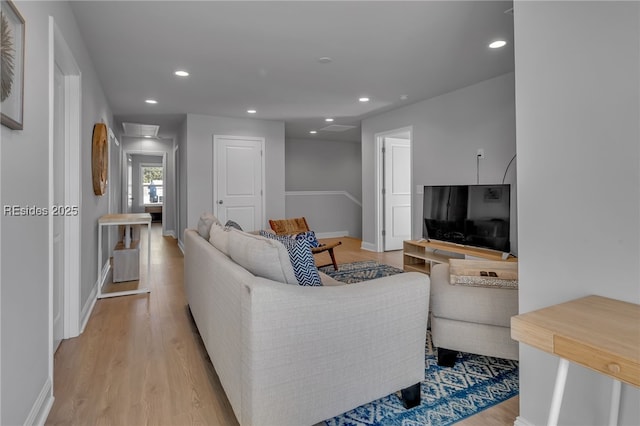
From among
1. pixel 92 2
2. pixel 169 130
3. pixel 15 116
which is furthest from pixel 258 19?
pixel 169 130

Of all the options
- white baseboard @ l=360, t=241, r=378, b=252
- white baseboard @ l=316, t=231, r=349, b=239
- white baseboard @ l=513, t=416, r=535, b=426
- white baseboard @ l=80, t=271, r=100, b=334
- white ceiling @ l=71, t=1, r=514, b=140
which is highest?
white ceiling @ l=71, t=1, r=514, b=140

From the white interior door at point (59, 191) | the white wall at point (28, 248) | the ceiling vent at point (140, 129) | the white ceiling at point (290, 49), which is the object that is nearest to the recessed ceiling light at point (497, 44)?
the white ceiling at point (290, 49)

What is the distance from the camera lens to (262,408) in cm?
131

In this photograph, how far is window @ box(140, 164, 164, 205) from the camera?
13.3 metres

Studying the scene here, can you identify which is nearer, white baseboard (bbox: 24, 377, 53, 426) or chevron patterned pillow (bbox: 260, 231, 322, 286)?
white baseboard (bbox: 24, 377, 53, 426)

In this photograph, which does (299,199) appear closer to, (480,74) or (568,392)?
(480,74)

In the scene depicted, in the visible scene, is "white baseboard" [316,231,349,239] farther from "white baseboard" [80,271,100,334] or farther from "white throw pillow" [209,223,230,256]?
"white throw pillow" [209,223,230,256]

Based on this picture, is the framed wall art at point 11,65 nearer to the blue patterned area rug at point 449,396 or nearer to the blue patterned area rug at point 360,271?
the blue patterned area rug at point 449,396

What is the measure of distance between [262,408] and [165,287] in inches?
124

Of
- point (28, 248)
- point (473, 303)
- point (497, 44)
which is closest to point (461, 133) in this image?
point (497, 44)

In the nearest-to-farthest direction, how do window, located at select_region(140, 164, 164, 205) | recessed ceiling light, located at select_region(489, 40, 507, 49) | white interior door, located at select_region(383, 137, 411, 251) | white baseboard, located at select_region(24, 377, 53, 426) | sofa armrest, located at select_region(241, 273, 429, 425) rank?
sofa armrest, located at select_region(241, 273, 429, 425) < white baseboard, located at select_region(24, 377, 53, 426) < recessed ceiling light, located at select_region(489, 40, 507, 49) < white interior door, located at select_region(383, 137, 411, 251) < window, located at select_region(140, 164, 164, 205)

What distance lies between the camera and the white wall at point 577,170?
1205 mm

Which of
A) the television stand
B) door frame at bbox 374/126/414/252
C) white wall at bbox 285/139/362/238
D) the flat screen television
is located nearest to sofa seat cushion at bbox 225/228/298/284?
the television stand

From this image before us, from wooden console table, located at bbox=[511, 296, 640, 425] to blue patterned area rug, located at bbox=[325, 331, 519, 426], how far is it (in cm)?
68
